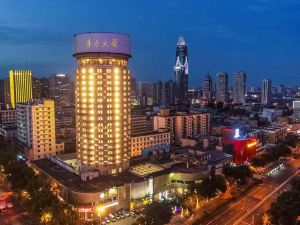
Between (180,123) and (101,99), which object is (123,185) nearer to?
(101,99)

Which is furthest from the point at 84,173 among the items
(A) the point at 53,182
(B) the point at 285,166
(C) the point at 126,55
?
(B) the point at 285,166

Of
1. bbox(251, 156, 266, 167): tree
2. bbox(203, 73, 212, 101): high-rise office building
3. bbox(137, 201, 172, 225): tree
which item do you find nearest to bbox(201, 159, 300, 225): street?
bbox(251, 156, 266, 167): tree

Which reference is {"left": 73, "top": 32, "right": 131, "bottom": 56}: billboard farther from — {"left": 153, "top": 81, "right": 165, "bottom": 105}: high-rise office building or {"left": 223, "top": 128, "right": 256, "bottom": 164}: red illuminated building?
{"left": 153, "top": 81, "right": 165, "bottom": 105}: high-rise office building

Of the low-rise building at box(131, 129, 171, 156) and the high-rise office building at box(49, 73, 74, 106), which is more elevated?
the high-rise office building at box(49, 73, 74, 106)

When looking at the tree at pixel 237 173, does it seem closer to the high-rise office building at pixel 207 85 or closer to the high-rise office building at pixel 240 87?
the high-rise office building at pixel 240 87

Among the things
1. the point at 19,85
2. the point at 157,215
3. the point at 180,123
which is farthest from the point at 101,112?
the point at 19,85

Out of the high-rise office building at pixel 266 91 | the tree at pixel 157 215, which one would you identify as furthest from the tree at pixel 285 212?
the high-rise office building at pixel 266 91

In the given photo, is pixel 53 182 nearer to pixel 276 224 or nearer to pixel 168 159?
pixel 168 159
